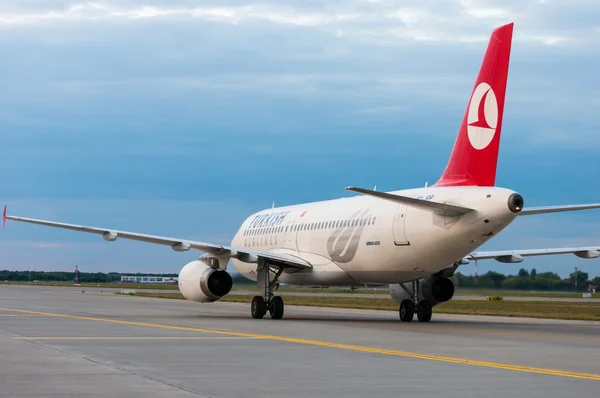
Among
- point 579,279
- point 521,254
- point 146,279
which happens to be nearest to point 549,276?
point 579,279

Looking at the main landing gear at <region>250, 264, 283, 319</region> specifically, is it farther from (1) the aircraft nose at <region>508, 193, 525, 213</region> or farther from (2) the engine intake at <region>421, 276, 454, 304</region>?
(1) the aircraft nose at <region>508, 193, 525, 213</region>

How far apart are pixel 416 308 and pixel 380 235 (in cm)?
385

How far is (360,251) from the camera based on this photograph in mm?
31281

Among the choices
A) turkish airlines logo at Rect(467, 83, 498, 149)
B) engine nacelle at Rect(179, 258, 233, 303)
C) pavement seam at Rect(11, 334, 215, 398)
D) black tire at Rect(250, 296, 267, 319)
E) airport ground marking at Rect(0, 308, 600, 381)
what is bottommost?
pavement seam at Rect(11, 334, 215, 398)

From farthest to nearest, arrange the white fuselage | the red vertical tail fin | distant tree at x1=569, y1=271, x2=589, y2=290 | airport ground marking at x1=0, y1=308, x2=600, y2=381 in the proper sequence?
distant tree at x1=569, y1=271, x2=589, y2=290 → the red vertical tail fin → the white fuselage → airport ground marking at x1=0, y1=308, x2=600, y2=381

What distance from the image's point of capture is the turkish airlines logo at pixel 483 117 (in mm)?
27531

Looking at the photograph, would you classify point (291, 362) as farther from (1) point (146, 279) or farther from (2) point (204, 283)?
(1) point (146, 279)

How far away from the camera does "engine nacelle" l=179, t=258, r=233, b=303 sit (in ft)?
112

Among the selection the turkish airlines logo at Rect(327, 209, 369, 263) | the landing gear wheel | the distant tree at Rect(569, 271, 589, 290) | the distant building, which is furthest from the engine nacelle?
the distant building

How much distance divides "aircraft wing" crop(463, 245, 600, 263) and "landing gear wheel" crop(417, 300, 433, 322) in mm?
3627

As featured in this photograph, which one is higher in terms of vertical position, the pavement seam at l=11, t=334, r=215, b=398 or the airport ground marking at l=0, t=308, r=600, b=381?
the airport ground marking at l=0, t=308, r=600, b=381

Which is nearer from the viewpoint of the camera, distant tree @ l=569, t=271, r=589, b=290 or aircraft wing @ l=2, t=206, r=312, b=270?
aircraft wing @ l=2, t=206, r=312, b=270

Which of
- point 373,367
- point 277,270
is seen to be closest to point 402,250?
point 277,270

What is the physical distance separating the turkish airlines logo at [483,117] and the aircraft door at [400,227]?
301cm
